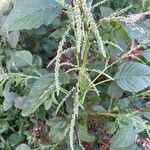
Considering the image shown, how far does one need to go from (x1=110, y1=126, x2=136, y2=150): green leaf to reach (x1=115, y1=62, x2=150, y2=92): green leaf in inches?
4.0

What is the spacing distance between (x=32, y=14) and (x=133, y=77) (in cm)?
30

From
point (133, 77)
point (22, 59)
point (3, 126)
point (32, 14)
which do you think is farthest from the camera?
point (3, 126)

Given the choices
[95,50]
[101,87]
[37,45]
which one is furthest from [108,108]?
[37,45]

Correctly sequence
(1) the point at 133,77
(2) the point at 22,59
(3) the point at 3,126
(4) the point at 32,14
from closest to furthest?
(4) the point at 32,14
(1) the point at 133,77
(2) the point at 22,59
(3) the point at 3,126

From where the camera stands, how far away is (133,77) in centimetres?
102

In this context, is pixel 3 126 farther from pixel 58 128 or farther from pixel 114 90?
pixel 114 90

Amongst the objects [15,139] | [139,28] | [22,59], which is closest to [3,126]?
[15,139]

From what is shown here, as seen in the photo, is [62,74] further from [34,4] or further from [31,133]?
[31,133]

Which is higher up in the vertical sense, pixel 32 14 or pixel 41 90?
pixel 32 14

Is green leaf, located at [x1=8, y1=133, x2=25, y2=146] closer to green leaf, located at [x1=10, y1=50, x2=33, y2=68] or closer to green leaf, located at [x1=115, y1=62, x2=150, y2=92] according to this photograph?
green leaf, located at [x1=10, y1=50, x2=33, y2=68]

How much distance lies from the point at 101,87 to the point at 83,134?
0.15 meters

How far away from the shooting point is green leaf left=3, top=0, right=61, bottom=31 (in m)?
0.91

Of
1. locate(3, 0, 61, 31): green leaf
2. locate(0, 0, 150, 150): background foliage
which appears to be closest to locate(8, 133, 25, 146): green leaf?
locate(0, 0, 150, 150): background foliage

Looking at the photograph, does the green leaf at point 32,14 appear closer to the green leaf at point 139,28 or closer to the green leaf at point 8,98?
the green leaf at point 139,28
